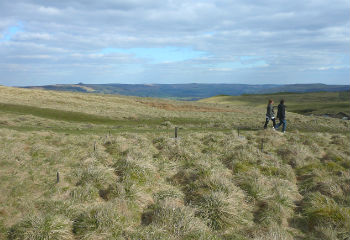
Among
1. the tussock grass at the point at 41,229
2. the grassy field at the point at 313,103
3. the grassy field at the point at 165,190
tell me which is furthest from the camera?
the grassy field at the point at 313,103

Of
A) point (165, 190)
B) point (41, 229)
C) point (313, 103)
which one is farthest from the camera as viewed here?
point (313, 103)

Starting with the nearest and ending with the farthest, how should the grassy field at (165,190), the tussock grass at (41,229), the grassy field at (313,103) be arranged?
the tussock grass at (41,229), the grassy field at (165,190), the grassy field at (313,103)

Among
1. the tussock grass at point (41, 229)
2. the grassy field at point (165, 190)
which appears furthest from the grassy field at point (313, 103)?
the tussock grass at point (41, 229)

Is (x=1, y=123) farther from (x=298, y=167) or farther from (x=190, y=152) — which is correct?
(x=298, y=167)

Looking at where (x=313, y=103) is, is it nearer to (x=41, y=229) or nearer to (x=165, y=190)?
(x=165, y=190)

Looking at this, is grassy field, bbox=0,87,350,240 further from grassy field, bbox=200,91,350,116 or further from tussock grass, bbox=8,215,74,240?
grassy field, bbox=200,91,350,116

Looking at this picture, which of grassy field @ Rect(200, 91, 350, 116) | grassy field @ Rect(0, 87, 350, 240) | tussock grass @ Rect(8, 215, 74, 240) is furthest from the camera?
grassy field @ Rect(200, 91, 350, 116)

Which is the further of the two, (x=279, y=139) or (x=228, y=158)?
(x=279, y=139)

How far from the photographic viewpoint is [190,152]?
1395 centimetres

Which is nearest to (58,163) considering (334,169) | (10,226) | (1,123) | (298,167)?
(10,226)

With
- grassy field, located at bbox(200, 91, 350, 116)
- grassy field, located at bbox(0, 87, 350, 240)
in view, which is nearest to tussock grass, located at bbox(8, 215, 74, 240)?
grassy field, located at bbox(0, 87, 350, 240)

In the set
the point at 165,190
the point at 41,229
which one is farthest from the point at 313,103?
the point at 41,229

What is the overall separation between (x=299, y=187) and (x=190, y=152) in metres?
5.01

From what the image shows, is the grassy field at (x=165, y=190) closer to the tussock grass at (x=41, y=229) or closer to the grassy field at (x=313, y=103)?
the tussock grass at (x=41, y=229)
